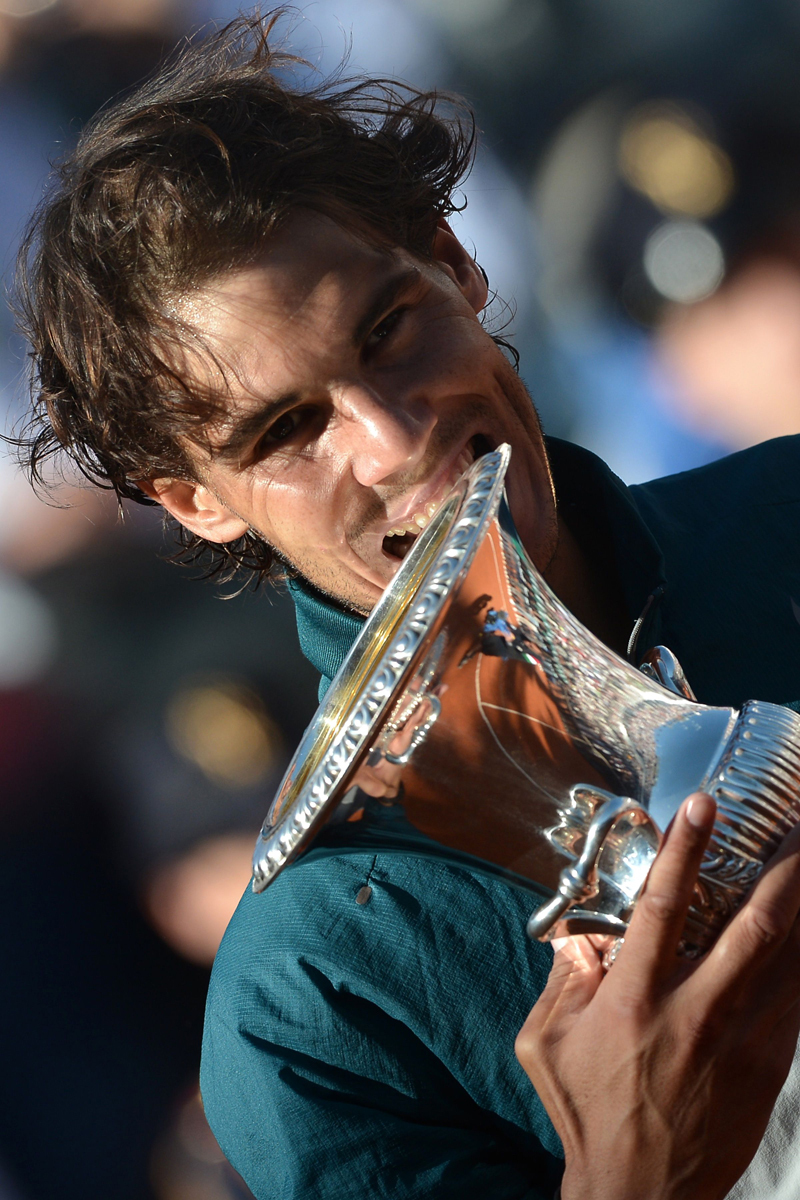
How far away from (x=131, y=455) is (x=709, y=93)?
4.95 ft

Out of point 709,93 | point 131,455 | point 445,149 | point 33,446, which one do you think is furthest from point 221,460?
point 709,93

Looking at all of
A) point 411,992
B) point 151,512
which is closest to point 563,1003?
point 411,992

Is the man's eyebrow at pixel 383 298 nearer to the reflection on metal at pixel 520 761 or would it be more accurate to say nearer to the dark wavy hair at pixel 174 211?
the dark wavy hair at pixel 174 211

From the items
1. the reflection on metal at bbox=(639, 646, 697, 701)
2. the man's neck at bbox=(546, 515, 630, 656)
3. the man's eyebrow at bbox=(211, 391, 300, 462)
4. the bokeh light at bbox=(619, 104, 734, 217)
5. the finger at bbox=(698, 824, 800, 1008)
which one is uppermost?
the bokeh light at bbox=(619, 104, 734, 217)

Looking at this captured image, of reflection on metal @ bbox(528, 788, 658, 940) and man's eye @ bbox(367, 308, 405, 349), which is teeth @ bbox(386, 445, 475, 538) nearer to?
man's eye @ bbox(367, 308, 405, 349)

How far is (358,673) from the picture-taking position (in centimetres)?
88

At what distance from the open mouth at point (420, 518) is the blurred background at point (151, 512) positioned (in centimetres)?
71

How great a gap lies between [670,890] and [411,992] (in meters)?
0.61

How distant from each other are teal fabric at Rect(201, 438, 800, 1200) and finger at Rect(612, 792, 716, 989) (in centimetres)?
52

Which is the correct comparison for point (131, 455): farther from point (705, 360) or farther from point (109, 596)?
point (705, 360)

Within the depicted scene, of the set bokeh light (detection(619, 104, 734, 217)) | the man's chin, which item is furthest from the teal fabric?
bokeh light (detection(619, 104, 734, 217))

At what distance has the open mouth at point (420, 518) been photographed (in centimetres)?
115

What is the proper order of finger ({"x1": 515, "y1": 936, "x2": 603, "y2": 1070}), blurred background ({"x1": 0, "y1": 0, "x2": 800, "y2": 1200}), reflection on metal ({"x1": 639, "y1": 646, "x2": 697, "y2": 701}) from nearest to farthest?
finger ({"x1": 515, "y1": 936, "x2": 603, "y2": 1070}) → reflection on metal ({"x1": 639, "y1": 646, "x2": 697, "y2": 701}) → blurred background ({"x1": 0, "y1": 0, "x2": 800, "y2": 1200})

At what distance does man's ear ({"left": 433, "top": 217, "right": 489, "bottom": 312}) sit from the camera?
4.66ft
